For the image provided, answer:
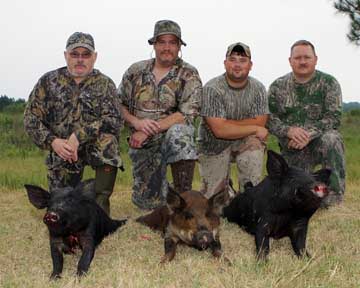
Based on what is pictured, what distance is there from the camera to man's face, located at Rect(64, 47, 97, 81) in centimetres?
618

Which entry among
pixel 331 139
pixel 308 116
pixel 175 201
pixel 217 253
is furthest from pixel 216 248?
pixel 308 116

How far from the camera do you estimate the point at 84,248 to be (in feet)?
15.0

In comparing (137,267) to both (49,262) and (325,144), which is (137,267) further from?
(325,144)

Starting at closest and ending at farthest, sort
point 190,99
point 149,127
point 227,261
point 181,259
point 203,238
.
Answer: point 203,238, point 227,261, point 181,259, point 149,127, point 190,99

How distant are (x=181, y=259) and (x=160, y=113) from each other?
7.82 ft

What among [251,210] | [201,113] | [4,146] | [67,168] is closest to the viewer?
[251,210]

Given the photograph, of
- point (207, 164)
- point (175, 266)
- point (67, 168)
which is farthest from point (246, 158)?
point (175, 266)

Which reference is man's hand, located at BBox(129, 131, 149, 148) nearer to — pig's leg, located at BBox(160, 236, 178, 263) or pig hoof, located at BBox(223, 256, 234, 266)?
pig's leg, located at BBox(160, 236, 178, 263)

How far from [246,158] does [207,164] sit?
0.58 metres

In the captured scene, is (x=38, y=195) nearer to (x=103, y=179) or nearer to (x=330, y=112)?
(x=103, y=179)

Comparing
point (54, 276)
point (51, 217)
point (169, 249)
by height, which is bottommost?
point (54, 276)

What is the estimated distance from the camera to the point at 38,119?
630cm

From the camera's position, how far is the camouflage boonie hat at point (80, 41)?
612cm

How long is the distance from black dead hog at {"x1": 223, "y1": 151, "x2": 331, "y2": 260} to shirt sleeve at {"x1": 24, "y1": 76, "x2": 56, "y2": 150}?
2202 mm
